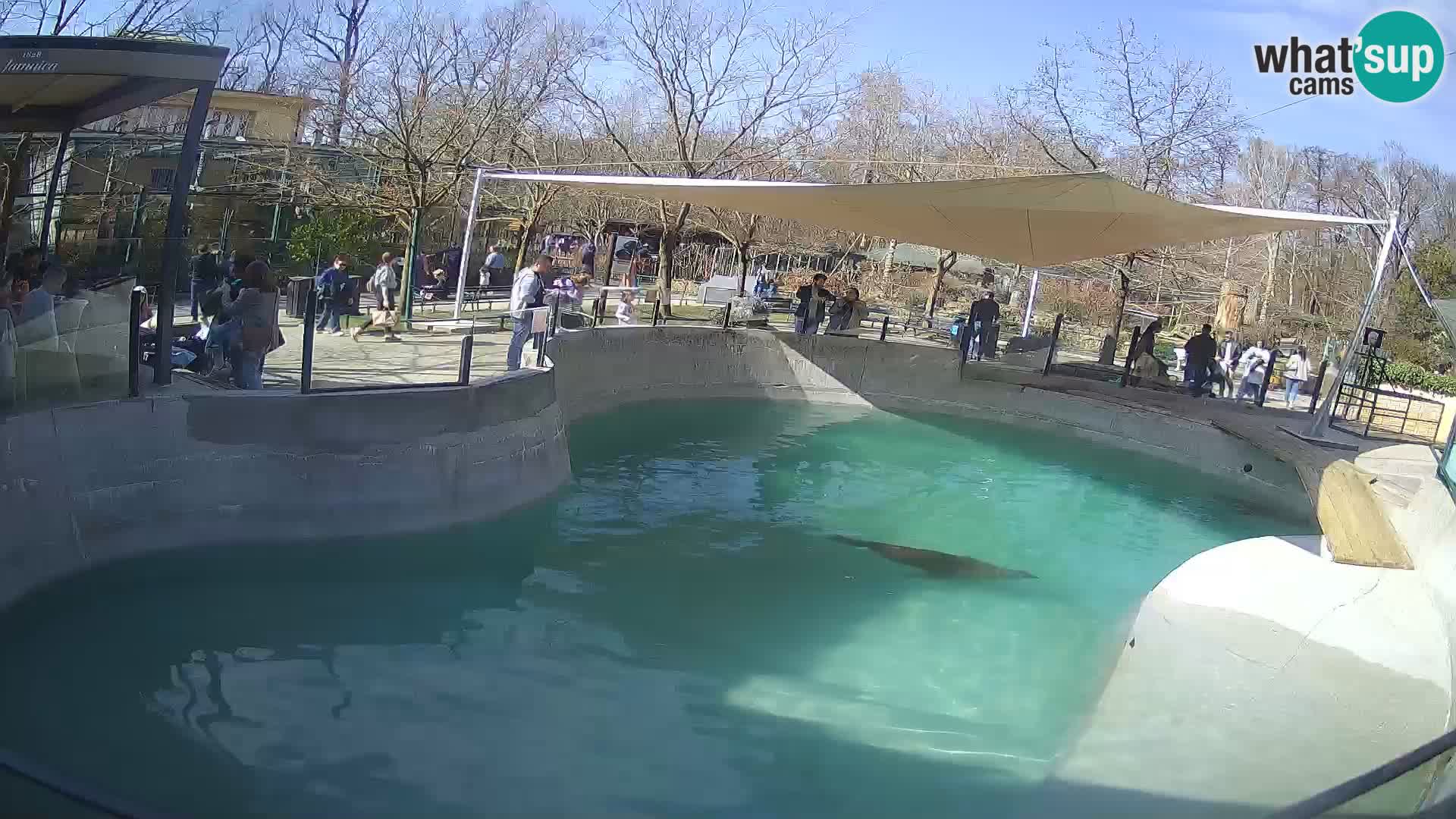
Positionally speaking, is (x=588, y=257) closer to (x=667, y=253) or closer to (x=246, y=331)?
(x=667, y=253)

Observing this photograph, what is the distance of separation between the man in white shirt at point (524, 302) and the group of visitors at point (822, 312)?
23.1 ft

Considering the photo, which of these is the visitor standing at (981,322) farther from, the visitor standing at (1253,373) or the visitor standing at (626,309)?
the visitor standing at (626,309)

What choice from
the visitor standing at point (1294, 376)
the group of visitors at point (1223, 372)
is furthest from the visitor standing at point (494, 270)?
the visitor standing at point (1294, 376)

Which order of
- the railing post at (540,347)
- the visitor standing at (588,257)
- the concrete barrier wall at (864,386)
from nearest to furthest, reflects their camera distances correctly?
the railing post at (540,347)
the concrete barrier wall at (864,386)
the visitor standing at (588,257)

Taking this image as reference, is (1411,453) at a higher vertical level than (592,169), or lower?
lower

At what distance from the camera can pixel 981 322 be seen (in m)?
18.9

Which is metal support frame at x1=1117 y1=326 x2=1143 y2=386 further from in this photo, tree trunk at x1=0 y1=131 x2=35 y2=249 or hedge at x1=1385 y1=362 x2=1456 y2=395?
tree trunk at x1=0 y1=131 x2=35 y2=249

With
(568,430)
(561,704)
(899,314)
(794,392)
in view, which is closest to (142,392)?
(561,704)

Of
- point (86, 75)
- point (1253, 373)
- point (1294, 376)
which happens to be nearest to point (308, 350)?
point (86, 75)

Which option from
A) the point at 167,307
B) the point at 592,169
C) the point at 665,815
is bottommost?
the point at 665,815

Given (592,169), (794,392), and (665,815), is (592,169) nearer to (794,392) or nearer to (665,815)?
(794,392)

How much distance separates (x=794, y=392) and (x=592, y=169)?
8.23 m

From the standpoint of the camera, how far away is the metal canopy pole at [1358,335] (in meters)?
12.4

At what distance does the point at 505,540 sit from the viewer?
9.38 m
